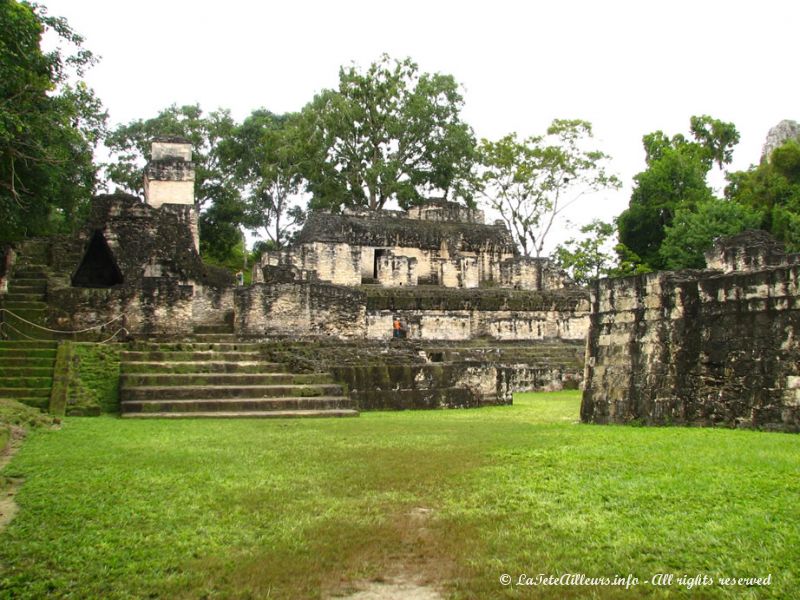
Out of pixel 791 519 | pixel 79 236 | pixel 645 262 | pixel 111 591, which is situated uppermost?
pixel 645 262

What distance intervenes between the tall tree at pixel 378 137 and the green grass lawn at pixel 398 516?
2805cm

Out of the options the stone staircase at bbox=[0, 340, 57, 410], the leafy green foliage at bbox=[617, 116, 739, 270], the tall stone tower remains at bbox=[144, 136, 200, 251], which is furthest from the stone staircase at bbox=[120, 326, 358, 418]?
the leafy green foliage at bbox=[617, 116, 739, 270]

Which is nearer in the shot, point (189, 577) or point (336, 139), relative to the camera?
point (189, 577)

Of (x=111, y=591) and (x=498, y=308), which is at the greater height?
(x=498, y=308)

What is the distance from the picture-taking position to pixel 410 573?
3.71 meters

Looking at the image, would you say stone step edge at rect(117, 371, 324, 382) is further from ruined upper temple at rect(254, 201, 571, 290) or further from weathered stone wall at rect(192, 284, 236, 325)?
ruined upper temple at rect(254, 201, 571, 290)

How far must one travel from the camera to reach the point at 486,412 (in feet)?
43.5

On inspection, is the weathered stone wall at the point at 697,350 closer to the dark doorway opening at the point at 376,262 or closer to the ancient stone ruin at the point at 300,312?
the ancient stone ruin at the point at 300,312

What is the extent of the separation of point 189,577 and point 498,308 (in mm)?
20739

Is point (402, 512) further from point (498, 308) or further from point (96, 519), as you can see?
point (498, 308)

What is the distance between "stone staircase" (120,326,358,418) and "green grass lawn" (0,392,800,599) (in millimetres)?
3550

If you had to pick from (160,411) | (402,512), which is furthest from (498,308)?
(402,512)

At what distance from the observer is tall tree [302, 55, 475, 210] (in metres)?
34.8

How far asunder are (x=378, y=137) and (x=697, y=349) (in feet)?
90.5
